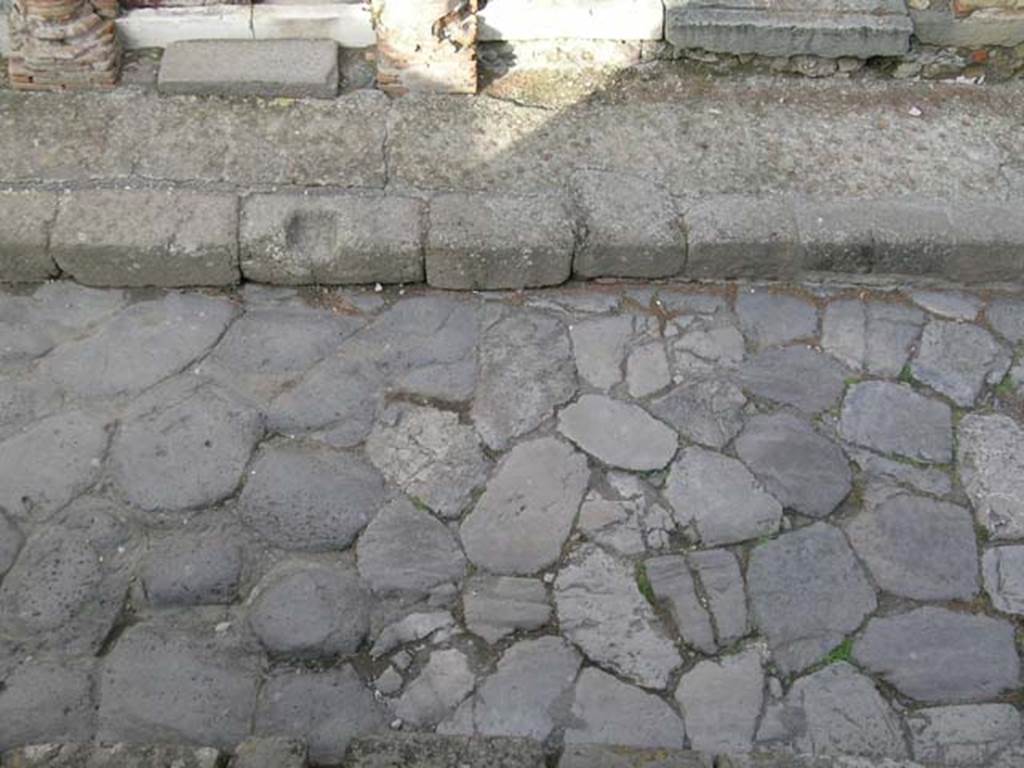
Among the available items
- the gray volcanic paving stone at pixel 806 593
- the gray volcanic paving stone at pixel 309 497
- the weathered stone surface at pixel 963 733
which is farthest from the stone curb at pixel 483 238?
the weathered stone surface at pixel 963 733

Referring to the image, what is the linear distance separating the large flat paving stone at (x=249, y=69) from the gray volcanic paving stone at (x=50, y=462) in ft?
5.19

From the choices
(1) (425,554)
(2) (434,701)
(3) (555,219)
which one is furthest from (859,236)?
(2) (434,701)

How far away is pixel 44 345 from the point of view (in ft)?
13.3

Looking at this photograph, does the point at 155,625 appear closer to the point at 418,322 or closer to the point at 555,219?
the point at 418,322

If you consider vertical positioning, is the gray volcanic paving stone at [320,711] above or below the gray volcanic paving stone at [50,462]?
below

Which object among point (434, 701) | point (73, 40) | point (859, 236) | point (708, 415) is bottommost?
point (434, 701)

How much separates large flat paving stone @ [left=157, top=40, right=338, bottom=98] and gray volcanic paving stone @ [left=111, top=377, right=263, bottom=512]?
55.1 inches

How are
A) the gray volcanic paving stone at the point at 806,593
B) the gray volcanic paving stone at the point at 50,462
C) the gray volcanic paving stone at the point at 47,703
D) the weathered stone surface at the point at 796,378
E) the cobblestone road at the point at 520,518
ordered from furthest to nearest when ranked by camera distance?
1. the weathered stone surface at the point at 796,378
2. the gray volcanic paving stone at the point at 50,462
3. the gray volcanic paving stone at the point at 806,593
4. the cobblestone road at the point at 520,518
5. the gray volcanic paving stone at the point at 47,703

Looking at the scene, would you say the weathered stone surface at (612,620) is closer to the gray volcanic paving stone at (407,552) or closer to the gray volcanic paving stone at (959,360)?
the gray volcanic paving stone at (407,552)

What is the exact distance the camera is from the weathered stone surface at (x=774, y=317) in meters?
4.24

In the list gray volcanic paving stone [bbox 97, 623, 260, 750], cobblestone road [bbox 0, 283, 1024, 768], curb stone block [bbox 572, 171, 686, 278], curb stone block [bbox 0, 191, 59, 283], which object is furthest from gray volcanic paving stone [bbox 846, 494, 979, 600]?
curb stone block [bbox 0, 191, 59, 283]

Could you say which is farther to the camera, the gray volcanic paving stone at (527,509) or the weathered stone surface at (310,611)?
the gray volcanic paving stone at (527,509)

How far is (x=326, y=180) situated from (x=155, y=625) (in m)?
1.86

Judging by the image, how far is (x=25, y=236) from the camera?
4090 millimetres
